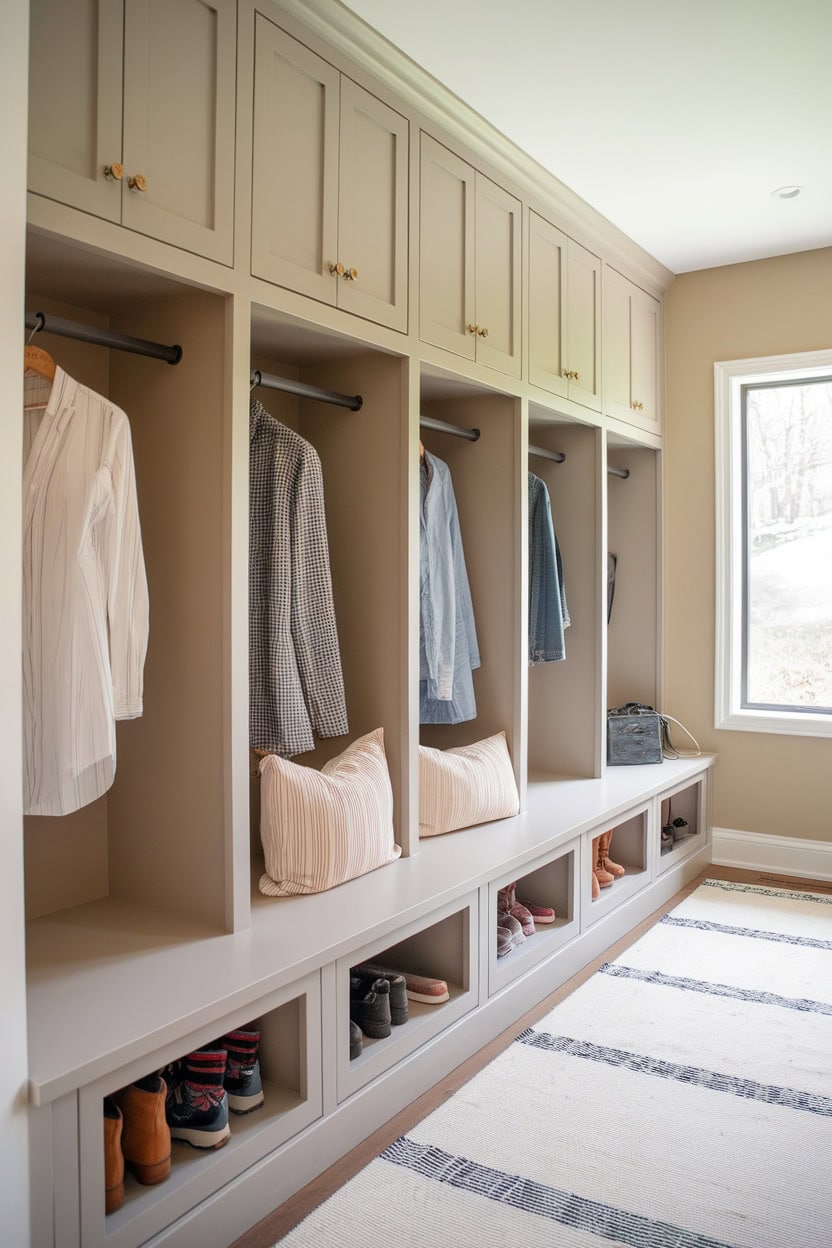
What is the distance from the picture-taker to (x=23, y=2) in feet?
4.77

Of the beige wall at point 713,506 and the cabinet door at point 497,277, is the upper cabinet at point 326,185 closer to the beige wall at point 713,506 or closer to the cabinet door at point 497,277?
the cabinet door at point 497,277

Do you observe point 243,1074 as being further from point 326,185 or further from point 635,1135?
point 326,185

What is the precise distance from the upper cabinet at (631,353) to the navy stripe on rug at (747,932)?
202 cm

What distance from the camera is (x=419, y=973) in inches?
104

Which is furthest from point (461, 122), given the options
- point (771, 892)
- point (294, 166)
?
point (771, 892)

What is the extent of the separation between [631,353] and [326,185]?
215cm

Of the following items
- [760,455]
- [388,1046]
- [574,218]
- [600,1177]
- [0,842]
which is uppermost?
[574,218]

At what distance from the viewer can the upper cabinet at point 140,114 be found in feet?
5.66

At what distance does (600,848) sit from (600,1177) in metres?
1.61

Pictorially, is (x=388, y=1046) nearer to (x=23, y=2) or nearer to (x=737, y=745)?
(x=23, y=2)

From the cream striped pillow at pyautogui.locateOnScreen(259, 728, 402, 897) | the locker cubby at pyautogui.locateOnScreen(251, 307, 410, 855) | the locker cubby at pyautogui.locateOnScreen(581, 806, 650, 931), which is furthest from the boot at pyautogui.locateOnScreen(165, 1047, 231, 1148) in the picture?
the locker cubby at pyautogui.locateOnScreen(581, 806, 650, 931)

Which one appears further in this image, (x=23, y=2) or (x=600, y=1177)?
(x=600, y=1177)

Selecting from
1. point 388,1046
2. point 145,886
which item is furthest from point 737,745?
point 145,886

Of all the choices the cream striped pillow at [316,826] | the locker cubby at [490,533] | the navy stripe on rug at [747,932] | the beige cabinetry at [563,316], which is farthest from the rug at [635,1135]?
the beige cabinetry at [563,316]
